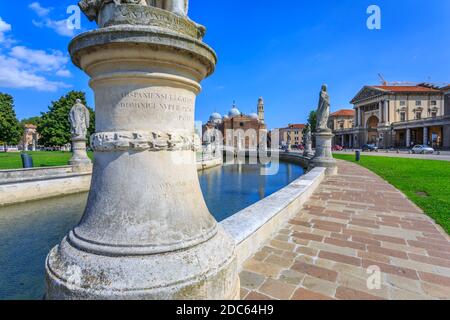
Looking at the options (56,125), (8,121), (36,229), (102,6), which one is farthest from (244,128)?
(102,6)

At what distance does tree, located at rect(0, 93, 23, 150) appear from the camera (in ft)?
115

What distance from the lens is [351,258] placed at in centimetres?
314

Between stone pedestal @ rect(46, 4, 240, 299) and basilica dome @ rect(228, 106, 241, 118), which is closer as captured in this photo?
stone pedestal @ rect(46, 4, 240, 299)

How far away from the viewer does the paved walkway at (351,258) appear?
2.45m

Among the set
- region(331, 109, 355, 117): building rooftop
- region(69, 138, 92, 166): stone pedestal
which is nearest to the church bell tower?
region(331, 109, 355, 117): building rooftop

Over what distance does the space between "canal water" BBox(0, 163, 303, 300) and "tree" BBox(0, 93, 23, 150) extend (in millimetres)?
35916

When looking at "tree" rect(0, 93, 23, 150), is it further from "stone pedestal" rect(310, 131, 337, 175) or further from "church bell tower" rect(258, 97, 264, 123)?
"church bell tower" rect(258, 97, 264, 123)

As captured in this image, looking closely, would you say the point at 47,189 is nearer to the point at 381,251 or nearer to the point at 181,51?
the point at 181,51

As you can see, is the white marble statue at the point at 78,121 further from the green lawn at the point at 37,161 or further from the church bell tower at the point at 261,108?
the church bell tower at the point at 261,108

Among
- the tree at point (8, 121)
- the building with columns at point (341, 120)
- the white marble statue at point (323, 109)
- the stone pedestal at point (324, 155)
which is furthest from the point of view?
the building with columns at point (341, 120)

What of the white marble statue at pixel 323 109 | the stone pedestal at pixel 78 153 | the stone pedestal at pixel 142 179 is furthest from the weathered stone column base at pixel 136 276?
the stone pedestal at pixel 78 153

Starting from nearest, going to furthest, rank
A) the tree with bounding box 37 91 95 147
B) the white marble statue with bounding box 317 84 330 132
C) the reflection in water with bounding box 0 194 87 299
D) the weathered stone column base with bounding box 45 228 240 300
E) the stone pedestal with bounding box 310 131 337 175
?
1. the weathered stone column base with bounding box 45 228 240 300
2. the reflection in water with bounding box 0 194 87 299
3. the stone pedestal with bounding box 310 131 337 175
4. the white marble statue with bounding box 317 84 330 132
5. the tree with bounding box 37 91 95 147

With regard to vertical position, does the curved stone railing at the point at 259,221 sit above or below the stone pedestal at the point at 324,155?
below
